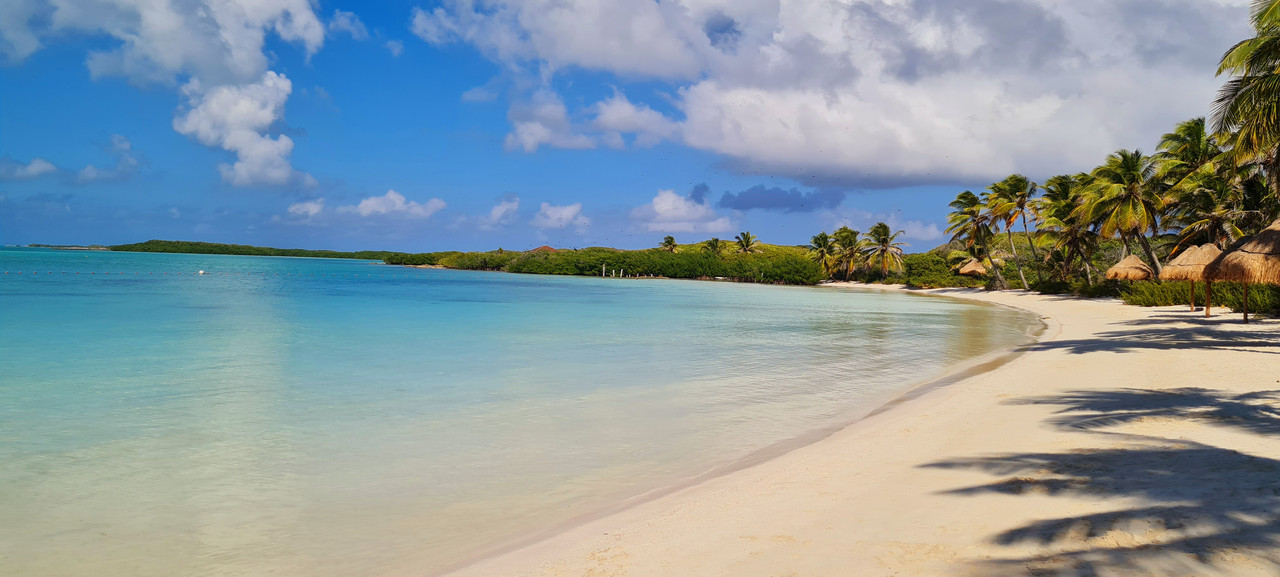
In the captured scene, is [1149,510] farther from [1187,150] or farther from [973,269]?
[973,269]

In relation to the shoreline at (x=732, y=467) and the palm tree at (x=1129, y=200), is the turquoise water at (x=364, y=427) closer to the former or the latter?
the shoreline at (x=732, y=467)

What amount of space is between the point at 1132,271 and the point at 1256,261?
16915mm

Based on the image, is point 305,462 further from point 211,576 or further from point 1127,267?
point 1127,267

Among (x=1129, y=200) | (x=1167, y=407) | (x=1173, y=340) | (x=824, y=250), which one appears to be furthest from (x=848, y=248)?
(x=1167, y=407)

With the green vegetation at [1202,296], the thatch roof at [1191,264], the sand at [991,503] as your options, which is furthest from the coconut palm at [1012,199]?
the sand at [991,503]

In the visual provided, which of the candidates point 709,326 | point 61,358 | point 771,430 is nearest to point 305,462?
point 771,430

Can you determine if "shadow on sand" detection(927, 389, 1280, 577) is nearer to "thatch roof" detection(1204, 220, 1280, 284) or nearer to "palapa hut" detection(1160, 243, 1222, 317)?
"thatch roof" detection(1204, 220, 1280, 284)

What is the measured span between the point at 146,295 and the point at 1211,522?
4253 centimetres

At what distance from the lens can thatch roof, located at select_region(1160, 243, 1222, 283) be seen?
1944cm

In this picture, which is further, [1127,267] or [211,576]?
[1127,267]

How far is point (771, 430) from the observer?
8.34 meters

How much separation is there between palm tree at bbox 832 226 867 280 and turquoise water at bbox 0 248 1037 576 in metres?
49.9

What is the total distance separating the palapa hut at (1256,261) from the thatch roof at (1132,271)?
49.8 feet

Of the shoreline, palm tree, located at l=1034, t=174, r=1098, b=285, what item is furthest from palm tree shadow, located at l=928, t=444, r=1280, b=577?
palm tree, located at l=1034, t=174, r=1098, b=285
